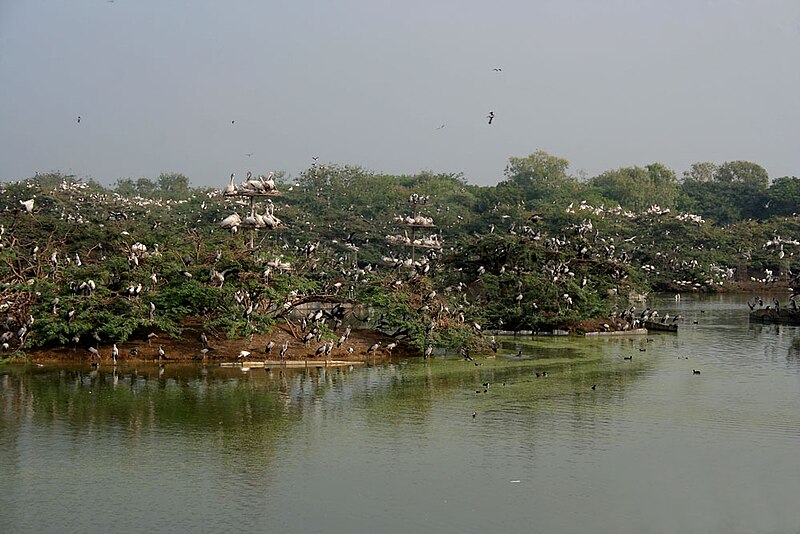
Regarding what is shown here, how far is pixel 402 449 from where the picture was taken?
43.6 feet

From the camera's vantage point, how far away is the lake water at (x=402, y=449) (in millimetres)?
10709

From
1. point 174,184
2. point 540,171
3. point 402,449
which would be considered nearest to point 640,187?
point 540,171

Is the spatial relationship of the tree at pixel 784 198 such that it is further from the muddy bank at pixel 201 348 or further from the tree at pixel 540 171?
the muddy bank at pixel 201 348

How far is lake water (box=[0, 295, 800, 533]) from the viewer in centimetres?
1071

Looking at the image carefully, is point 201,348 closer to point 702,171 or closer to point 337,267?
point 337,267

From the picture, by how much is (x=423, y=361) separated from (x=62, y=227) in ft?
46.1

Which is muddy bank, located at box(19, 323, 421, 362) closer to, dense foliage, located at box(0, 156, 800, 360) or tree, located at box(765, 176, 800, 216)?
dense foliage, located at box(0, 156, 800, 360)

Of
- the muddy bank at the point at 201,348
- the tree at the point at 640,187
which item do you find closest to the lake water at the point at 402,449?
the muddy bank at the point at 201,348

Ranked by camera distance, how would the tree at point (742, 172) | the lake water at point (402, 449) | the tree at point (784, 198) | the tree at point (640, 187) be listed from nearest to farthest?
the lake water at point (402, 449), the tree at point (784, 198), the tree at point (640, 187), the tree at point (742, 172)

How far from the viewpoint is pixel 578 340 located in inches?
975

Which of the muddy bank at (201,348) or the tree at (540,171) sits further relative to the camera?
the tree at (540,171)

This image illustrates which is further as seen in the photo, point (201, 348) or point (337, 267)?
point (337, 267)

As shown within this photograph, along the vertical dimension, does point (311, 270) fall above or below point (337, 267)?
below

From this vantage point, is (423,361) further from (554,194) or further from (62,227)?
(554,194)
